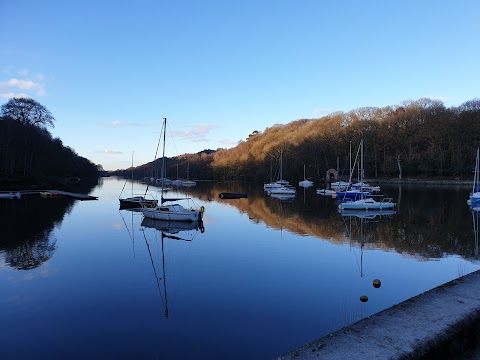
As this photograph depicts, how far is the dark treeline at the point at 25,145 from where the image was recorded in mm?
66500

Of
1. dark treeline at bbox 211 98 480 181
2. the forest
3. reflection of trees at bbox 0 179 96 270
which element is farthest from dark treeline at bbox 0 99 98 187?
dark treeline at bbox 211 98 480 181

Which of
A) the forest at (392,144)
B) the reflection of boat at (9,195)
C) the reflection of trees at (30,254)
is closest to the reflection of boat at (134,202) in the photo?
the reflection of boat at (9,195)

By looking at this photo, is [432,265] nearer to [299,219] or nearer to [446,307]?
[446,307]

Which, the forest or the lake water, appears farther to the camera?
the forest

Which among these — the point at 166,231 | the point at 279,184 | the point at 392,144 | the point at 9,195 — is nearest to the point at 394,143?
the point at 392,144

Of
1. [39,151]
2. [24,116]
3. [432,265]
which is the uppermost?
[24,116]

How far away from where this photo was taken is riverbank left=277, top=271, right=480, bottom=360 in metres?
4.77

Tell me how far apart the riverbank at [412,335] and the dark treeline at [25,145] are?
7402 centimetres

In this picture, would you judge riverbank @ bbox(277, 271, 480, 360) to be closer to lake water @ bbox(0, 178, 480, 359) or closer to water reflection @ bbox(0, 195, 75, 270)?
lake water @ bbox(0, 178, 480, 359)

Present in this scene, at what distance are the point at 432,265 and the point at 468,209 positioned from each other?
90.9 ft

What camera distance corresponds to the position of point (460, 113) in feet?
323

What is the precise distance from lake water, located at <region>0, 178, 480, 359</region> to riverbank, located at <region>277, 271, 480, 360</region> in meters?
3.68

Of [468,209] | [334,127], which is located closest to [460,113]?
[334,127]

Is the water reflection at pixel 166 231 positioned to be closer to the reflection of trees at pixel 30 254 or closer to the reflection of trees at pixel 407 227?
the reflection of trees at pixel 30 254
